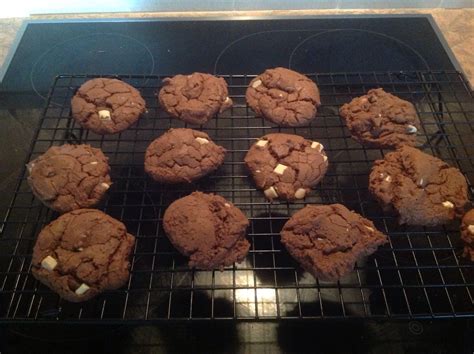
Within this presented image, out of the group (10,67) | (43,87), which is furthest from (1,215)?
(10,67)

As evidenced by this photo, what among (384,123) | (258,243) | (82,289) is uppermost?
(384,123)

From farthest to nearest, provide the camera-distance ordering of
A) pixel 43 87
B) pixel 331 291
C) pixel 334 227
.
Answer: pixel 43 87
pixel 331 291
pixel 334 227

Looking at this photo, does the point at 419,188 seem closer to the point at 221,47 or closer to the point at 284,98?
the point at 284,98

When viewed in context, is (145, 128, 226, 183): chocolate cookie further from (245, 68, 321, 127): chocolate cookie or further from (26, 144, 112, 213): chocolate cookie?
(245, 68, 321, 127): chocolate cookie

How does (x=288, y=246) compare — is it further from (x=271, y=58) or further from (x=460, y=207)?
(x=271, y=58)

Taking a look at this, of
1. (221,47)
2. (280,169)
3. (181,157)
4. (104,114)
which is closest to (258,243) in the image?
(280,169)
